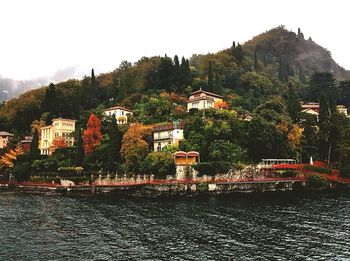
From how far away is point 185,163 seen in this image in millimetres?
67250

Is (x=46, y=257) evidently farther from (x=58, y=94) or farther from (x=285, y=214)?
(x=58, y=94)

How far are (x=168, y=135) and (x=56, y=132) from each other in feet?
121

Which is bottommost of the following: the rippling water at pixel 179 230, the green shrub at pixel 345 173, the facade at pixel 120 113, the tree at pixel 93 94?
the rippling water at pixel 179 230

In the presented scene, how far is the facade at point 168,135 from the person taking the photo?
7644 centimetres

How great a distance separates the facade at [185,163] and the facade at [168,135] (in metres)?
6.49

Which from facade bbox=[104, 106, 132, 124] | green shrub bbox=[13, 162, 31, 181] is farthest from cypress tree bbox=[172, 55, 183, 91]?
green shrub bbox=[13, 162, 31, 181]

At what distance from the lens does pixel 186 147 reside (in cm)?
7231

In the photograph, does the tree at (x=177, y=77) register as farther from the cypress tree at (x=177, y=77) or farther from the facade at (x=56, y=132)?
the facade at (x=56, y=132)

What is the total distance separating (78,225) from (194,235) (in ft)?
43.2

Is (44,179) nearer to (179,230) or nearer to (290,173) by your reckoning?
(290,173)

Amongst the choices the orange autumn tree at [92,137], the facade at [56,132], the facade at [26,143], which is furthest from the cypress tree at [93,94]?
the orange autumn tree at [92,137]

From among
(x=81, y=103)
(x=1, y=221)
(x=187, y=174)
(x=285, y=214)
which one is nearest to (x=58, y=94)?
(x=81, y=103)

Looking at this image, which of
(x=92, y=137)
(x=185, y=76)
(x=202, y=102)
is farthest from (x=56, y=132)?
(x=185, y=76)

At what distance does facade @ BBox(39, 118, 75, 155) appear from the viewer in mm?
96562
